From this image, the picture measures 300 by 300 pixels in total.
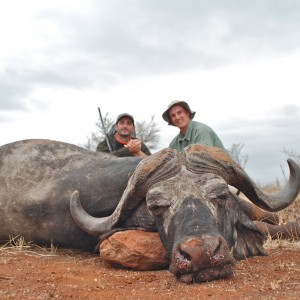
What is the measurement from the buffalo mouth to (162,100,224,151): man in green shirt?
3.71 metres

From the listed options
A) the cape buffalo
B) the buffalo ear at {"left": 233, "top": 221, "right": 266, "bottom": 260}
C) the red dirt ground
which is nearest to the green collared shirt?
the cape buffalo

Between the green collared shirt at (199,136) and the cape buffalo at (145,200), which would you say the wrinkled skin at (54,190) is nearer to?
the cape buffalo at (145,200)

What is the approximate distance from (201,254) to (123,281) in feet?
2.08

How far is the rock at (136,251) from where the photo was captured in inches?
150

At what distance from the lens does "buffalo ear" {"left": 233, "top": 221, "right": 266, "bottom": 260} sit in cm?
408

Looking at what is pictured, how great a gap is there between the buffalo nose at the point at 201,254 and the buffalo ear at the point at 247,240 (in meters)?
1.03

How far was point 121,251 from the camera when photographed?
151 inches

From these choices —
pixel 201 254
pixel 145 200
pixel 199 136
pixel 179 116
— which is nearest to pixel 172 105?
pixel 179 116

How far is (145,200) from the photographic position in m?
4.07

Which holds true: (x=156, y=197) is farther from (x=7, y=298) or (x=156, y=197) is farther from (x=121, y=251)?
(x=7, y=298)

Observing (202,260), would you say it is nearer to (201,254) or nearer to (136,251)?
(201,254)

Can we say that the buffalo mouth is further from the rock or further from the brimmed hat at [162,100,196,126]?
the brimmed hat at [162,100,196,126]

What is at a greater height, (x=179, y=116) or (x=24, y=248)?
(x=179, y=116)

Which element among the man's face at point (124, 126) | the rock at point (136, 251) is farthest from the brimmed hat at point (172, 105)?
the rock at point (136, 251)
